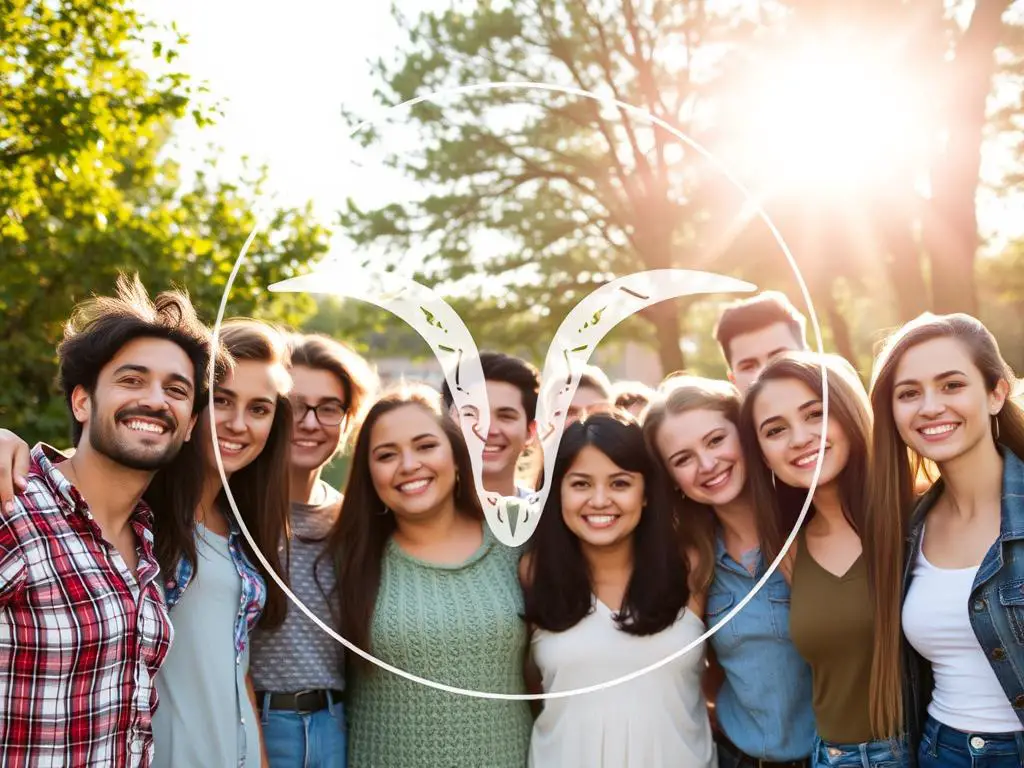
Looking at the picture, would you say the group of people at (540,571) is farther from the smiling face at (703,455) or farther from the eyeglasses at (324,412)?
the eyeglasses at (324,412)

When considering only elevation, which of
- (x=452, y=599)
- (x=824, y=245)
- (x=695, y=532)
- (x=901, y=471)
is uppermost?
(x=824, y=245)

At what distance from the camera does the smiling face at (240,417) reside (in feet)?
12.7

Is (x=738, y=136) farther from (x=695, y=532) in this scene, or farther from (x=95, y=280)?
(x=95, y=280)

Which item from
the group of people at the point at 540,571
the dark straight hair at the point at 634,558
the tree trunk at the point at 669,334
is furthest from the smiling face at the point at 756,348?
the dark straight hair at the point at 634,558

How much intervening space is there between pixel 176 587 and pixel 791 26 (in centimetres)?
976

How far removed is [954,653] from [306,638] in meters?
2.59

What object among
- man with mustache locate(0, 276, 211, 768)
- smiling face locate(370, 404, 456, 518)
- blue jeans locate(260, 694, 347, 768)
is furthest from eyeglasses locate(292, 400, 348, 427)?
blue jeans locate(260, 694, 347, 768)

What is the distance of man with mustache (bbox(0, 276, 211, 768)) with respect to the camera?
298 centimetres

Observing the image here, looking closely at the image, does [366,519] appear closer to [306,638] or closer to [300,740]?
[306,638]

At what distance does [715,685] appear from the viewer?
4199 millimetres

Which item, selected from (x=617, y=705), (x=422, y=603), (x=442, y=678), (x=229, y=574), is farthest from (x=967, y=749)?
(x=229, y=574)

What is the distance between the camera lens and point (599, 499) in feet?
13.0

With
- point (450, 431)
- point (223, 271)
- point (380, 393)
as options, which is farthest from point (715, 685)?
point (223, 271)

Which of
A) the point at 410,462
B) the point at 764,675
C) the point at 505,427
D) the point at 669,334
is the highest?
the point at 669,334
